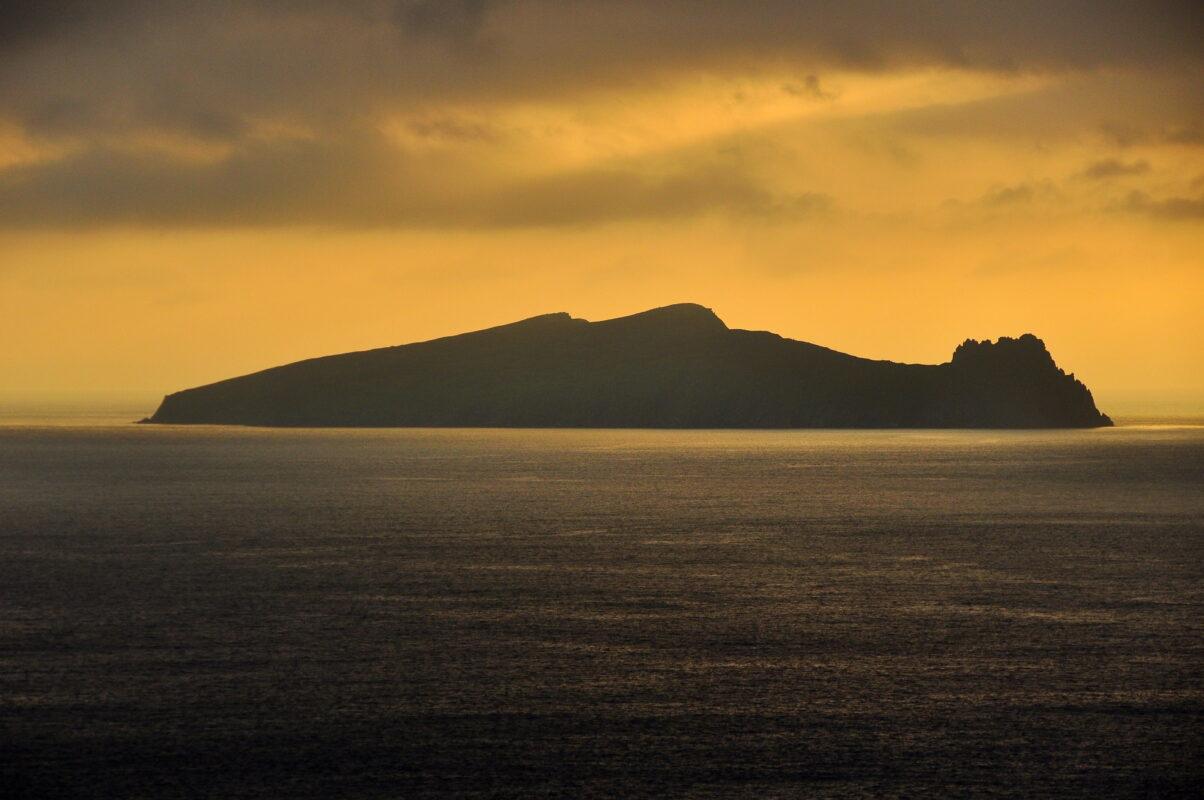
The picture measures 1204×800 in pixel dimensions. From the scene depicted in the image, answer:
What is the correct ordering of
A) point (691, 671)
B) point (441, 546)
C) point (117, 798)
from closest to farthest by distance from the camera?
1. point (117, 798)
2. point (691, 671)
3. point (441, 546)

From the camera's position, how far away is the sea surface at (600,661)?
103ft

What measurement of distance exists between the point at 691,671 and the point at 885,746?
870cm

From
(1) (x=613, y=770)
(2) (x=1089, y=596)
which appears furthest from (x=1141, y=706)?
(2) (x=1089, y=596)

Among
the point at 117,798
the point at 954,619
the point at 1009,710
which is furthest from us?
the point at 954,619

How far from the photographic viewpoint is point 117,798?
29703 millimetres

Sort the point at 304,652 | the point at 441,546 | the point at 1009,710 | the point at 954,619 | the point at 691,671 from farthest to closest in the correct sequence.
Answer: the point at 441,546 < the point at 954,619 < the point at 304,652 < the point at 691,671 < the point at 1009,710

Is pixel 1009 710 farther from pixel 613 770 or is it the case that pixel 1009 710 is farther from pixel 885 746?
pixel 613 770

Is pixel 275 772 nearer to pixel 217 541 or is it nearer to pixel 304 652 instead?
pixel 304 652

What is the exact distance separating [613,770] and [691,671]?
9.75 meters

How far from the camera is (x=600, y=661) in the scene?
42.3 metres

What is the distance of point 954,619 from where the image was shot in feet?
168

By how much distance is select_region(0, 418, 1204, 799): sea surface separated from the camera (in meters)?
31.5

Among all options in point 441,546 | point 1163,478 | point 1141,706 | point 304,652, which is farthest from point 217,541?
point 1163,478

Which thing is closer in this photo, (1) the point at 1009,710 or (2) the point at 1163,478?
(1) the point at 1009,710
